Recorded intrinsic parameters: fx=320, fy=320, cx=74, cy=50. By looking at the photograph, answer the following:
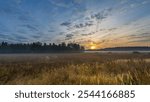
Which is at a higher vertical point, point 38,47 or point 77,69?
point 38,47

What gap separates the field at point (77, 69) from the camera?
7.56 metres

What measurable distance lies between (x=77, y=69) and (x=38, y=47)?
1354 mm

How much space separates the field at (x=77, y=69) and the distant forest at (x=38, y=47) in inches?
6.6

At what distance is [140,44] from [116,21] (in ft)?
2.78

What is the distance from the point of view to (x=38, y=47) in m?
8.66

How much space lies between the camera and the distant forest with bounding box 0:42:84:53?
8289 millimetres

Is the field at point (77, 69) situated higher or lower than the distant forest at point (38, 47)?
lower

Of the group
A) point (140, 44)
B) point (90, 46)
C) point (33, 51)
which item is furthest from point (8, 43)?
point (140, 44)

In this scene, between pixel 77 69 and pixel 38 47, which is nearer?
pixel 77 69

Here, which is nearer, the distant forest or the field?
the field

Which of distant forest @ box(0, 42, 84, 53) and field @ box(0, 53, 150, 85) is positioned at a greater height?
distant forest @ box(0, 42, 84, 53)

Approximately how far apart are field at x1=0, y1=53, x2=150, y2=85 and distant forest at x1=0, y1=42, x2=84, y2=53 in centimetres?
17

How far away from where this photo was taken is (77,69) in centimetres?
801

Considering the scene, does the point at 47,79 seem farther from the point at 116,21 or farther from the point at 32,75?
the point at 116,21
